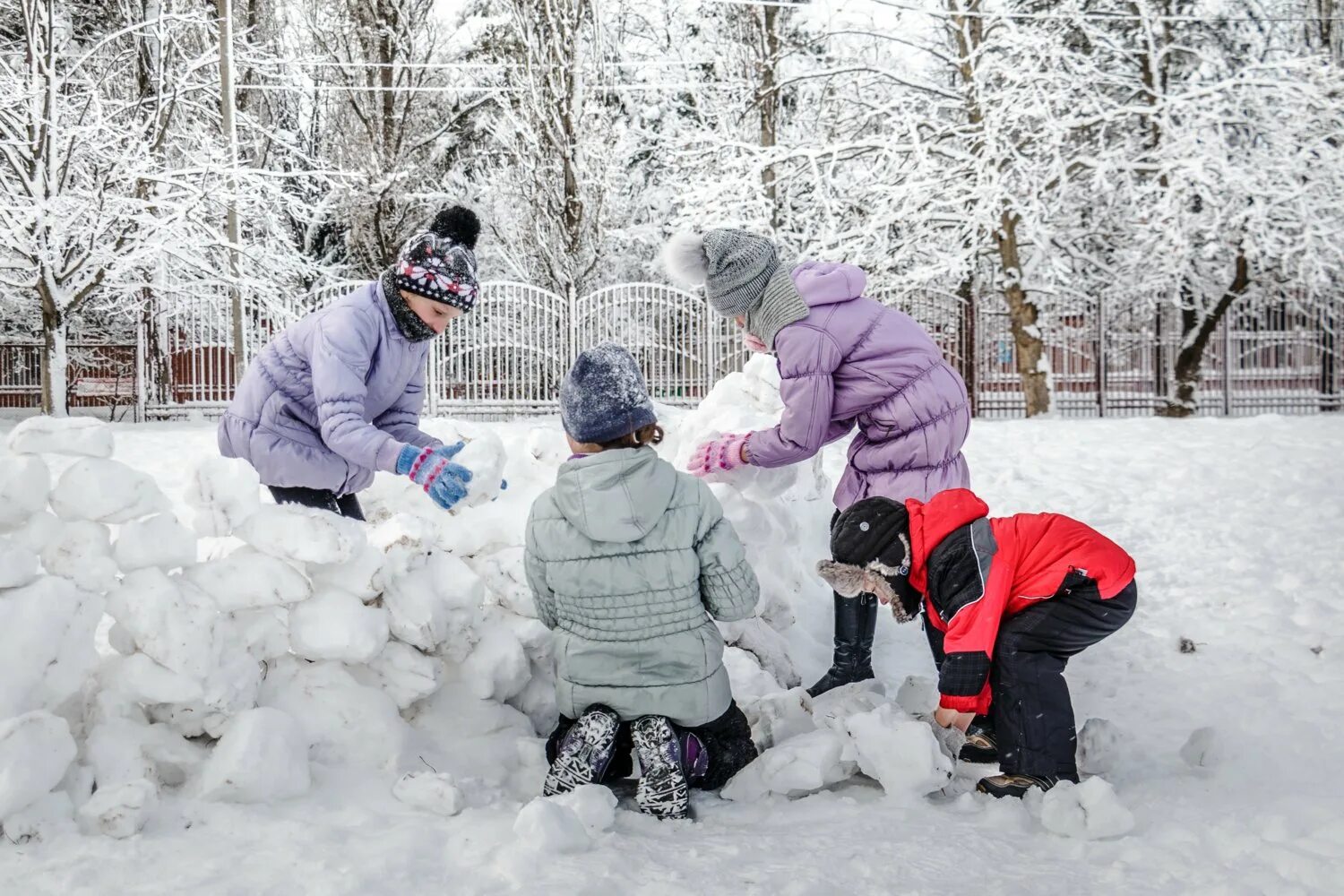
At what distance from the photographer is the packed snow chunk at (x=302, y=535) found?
258 cm

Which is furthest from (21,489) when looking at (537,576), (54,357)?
(54,357)

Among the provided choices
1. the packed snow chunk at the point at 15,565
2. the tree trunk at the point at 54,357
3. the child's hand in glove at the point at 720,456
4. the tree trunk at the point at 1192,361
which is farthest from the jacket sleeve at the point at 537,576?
the tree trunk at the point at 1192,361

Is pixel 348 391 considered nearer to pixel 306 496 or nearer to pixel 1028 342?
pixel 306 496

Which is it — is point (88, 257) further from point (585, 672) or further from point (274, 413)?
point (585, 672)

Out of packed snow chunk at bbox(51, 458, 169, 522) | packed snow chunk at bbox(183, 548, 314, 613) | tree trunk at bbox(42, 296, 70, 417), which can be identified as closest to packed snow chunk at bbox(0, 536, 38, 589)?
packed snow chunk at bbox(51, 458, 169, 522)

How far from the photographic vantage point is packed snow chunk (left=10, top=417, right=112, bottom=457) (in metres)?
2.47

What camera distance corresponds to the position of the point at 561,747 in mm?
2529

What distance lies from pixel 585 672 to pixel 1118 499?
4.41m

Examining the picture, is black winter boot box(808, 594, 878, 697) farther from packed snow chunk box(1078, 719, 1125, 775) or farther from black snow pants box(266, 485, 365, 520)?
black snow pants box(266, 485, 365, 520)

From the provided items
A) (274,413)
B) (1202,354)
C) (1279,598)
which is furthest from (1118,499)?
(1202,354)

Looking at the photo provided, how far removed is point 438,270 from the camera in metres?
3.05

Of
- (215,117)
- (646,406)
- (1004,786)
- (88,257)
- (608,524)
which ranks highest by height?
(215,117)

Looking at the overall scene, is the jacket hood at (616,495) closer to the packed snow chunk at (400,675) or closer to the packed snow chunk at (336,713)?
the packed snow chunk at (400,675)

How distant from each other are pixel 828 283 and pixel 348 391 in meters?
1.45
